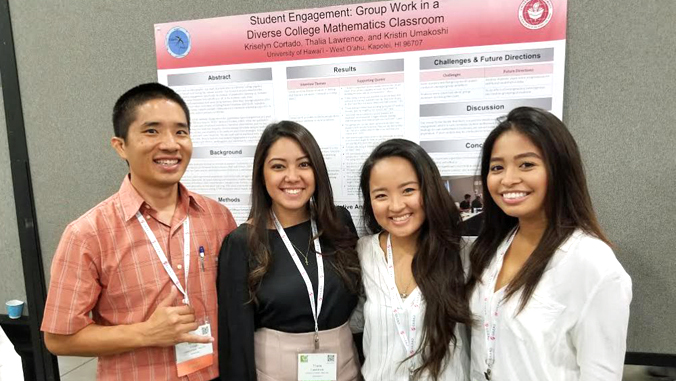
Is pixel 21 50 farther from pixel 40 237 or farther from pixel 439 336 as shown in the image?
pixel 439 336

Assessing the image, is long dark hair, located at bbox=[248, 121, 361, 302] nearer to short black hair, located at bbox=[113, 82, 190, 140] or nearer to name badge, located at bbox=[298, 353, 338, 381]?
name badge, located at bbox=[298, 353, 338, 381]

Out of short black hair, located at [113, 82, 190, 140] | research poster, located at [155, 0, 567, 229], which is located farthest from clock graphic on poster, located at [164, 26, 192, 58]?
short black hair, located at [113, 82, 190, 140]

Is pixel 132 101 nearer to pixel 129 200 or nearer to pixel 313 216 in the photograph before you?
pixel 129 200

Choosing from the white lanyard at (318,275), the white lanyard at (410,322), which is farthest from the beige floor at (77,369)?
the white lanyard at (410,322)

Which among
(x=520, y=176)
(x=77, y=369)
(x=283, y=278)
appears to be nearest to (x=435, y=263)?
(x=520, y=176)

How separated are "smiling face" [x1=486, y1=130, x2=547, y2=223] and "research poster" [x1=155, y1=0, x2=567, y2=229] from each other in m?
0.55

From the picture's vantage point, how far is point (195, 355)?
135 cm

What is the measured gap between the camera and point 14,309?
2.23 meters

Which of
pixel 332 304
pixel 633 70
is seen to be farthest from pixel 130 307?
pixel 633 70

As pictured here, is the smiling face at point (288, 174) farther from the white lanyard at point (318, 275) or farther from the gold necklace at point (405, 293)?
the gold necklace at point (405, 293)

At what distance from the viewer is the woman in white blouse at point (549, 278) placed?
982 mm

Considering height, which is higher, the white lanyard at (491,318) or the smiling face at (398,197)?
the smiling face at (398,197)

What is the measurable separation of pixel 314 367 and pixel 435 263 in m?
0.52

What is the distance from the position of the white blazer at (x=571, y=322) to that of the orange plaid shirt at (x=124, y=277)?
955mm
